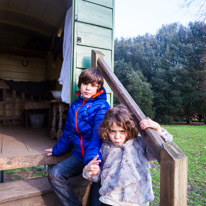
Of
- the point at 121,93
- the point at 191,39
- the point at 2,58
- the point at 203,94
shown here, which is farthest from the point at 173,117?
the point at 121,93

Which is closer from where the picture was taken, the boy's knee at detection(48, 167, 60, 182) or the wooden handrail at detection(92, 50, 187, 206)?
the wooden handrail at detection(92, 50, 187, 206)

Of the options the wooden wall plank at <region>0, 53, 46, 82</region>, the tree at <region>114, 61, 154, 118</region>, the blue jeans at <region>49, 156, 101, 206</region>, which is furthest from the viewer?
the tree at <region>114, 61, 154, 118</region>

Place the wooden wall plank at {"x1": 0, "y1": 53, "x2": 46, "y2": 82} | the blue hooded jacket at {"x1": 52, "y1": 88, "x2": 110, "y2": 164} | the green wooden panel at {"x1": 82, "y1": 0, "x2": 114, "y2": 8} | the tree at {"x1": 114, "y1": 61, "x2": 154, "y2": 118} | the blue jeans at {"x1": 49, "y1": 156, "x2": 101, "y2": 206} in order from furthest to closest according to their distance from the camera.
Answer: the tree at {"x1": 114, "y1": 61, "x2": 154, "y2": 118} < the wooden wall plank at {"x1": 0, "y1": 53, "x2": 46, "y2": 82} < the green wooden panel at {"x1": 82, "y1": 0, "x2": 114, "y2": 8} < the blue hooded jacket at {"x1": 52, "y1": 88, "x2": 110, "y2": 164} < the blue jeans at {"x1": 49, "y1": 156, "x2": 101, "y2": 206}

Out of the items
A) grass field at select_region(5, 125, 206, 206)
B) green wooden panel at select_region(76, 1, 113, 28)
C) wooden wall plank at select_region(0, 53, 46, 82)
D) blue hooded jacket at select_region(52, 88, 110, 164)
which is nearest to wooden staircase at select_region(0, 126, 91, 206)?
blue hooded jacket at select_region(52, 88, 110, 164)

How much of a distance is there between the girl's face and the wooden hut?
0.85 m

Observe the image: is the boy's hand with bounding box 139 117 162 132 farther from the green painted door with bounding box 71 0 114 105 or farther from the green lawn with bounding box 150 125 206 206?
the green lawn with bounding box 150 125 206 206

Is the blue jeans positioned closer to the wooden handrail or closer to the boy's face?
the boy's face

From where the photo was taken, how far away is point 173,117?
18.4 meters

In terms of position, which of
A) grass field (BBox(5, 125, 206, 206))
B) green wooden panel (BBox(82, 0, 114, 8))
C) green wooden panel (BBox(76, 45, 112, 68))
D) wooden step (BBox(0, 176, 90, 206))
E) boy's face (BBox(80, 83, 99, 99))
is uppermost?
green wooden panel (BBox(82, 0, 114, 8))

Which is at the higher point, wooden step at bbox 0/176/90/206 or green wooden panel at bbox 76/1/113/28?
green wooden panel at bbox 76/1/113/28

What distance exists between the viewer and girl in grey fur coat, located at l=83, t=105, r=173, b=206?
1.25 meters

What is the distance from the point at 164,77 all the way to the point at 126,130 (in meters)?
18.7

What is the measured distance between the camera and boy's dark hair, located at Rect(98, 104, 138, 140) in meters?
1.37

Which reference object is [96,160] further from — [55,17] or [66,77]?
[55,17]
